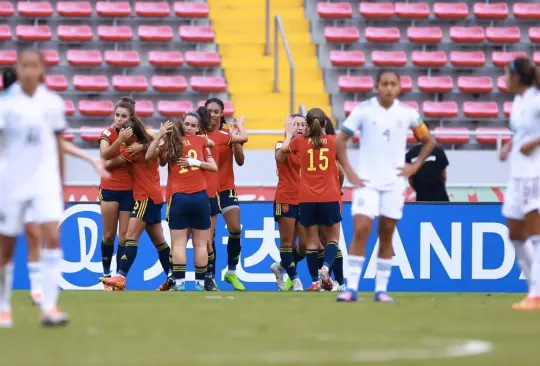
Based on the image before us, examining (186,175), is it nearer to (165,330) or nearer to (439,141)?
(165,330)

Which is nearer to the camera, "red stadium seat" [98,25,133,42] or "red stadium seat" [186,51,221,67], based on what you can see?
"red stadium seat" [186,51,221,67]

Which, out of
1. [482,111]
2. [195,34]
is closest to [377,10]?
[482,111]

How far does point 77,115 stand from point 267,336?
16.9 metres

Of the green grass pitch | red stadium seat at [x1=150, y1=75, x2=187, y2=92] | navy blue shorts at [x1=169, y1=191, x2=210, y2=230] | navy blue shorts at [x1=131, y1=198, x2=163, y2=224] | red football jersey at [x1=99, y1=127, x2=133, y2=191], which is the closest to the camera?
the green grass pitch

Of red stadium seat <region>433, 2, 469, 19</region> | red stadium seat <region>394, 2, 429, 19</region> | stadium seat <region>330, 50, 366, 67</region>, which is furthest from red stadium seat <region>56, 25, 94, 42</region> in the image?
red stadium seat <region>433, 2, 469, 19</region>

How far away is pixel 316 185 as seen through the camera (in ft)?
47.5

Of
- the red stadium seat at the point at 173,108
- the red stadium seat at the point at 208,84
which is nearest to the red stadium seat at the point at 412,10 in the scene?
the red stadium seat at the point at 208,84

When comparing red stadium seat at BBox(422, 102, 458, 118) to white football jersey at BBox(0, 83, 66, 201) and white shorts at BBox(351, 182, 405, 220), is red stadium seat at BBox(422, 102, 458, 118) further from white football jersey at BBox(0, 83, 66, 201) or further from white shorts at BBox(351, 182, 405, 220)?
white football jersey at BBox(0, 83, 66, 201)

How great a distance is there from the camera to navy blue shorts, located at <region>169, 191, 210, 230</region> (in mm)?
13672

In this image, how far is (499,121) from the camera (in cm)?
2403

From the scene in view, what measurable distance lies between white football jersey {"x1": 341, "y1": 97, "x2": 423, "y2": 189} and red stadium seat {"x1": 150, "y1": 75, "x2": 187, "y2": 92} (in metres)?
13.9

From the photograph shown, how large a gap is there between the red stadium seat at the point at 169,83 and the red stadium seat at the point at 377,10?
4204 millimetres

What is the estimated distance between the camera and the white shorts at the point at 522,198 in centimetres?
986

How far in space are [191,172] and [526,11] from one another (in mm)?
14061
